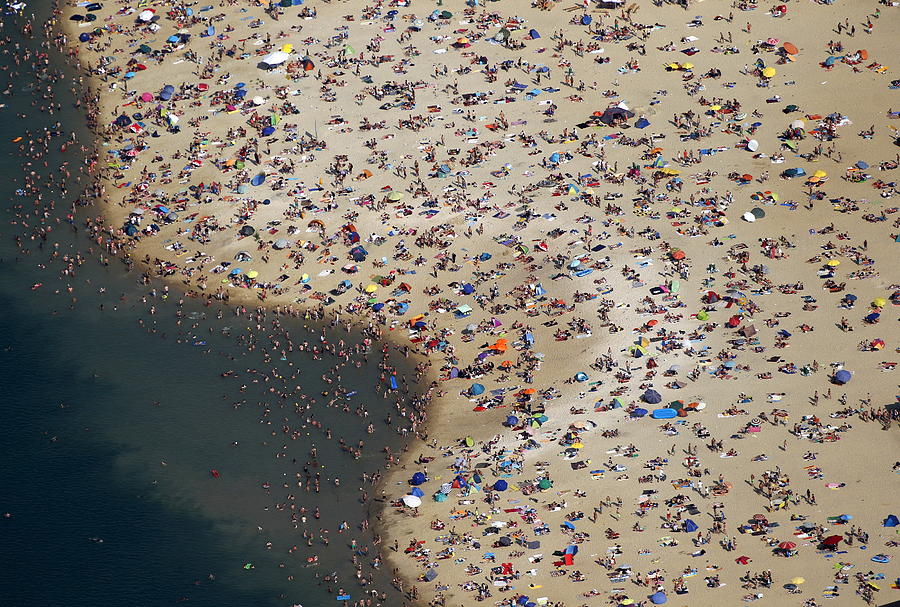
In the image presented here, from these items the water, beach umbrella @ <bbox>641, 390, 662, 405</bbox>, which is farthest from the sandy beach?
the water

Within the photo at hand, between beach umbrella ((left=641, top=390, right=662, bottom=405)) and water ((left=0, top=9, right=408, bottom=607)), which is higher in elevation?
beach umbrella ((left=641, top=390, right=662, bottom=405))

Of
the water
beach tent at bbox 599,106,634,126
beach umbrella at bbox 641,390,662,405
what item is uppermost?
beach tent at bbox 599,106,634,126

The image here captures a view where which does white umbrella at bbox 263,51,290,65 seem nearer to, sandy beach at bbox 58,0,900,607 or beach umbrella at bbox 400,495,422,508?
sandy beach at bbox 58,0,900,607

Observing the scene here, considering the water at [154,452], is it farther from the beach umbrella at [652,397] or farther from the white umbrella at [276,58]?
the white umbrella at [276,58]

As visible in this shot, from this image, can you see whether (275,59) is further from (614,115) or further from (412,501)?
(412,501)

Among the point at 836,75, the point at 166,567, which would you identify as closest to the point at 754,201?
the point at 836,75

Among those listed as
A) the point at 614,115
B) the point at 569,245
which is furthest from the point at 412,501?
the point at 614,115
